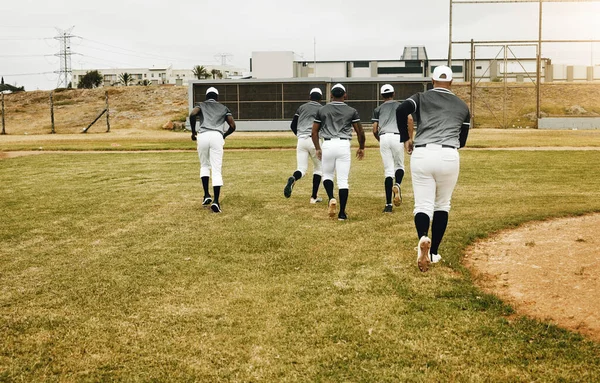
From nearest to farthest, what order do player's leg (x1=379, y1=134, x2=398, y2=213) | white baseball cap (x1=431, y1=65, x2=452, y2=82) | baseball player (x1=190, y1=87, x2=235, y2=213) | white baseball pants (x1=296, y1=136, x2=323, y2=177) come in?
1. white baseball cap (x1=431, y1=65, x2=452, y2=82)
2. baseball player (x1=190, y1=87, x2=235, y2=213)
3. player's leg (x1=379, y1=134, x2=398, y2=213)
4. white baseball pants (x1=296, y1=136, x2=323, y2=177)

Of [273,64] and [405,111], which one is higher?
[273,64]

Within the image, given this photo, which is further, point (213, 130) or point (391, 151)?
point (391, 151)

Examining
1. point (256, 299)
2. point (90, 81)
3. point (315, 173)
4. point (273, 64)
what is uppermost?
point (90, 81)

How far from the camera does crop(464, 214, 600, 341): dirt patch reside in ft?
15.4

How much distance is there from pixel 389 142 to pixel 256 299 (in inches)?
208

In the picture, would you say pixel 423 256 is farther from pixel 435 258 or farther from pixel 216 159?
pixel 216 159

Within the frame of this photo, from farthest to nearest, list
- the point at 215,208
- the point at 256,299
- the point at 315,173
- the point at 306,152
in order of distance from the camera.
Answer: the point at 306,152 < the point at 315,173 < the point at 215,208 < the point at 256,299

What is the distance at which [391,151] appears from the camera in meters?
9.77

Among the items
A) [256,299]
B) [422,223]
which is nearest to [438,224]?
[422,223]

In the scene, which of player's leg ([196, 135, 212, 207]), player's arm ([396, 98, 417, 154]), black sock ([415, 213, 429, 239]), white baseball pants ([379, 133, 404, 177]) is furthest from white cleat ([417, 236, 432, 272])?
player's leg ([196, 135, 212, 207])

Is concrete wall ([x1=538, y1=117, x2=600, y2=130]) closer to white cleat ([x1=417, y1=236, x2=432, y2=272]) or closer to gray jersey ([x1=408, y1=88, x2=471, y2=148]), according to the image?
gray jersey ([x1=408, y1=88, x2=471, y2=148])

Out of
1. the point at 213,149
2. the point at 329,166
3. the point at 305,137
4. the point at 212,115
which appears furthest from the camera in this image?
the point at 305,137

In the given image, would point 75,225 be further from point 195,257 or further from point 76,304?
point 76,304

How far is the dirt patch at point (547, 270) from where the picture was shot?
4.69 m
